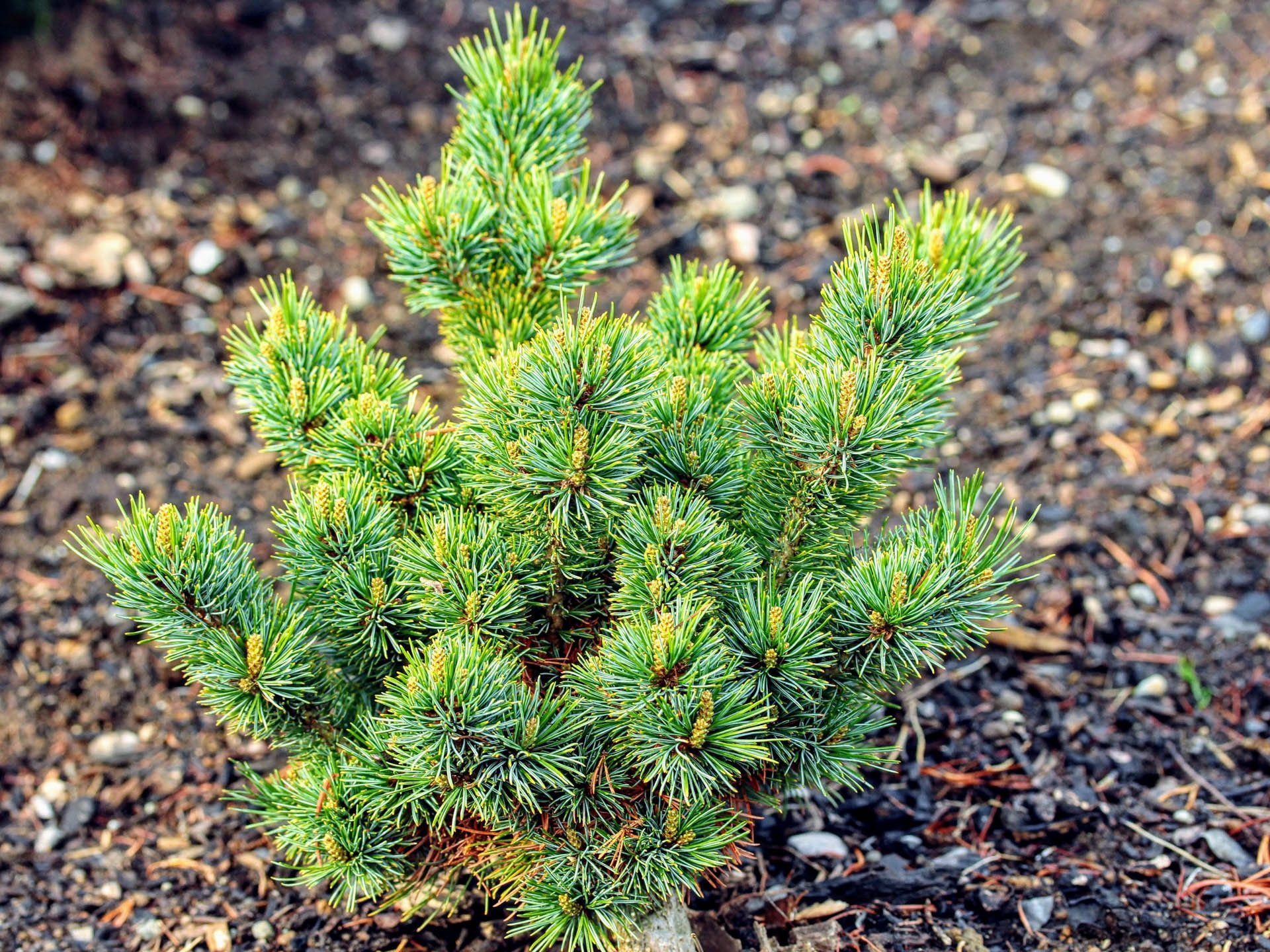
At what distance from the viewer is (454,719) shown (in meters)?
1.79

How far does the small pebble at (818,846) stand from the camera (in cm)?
270

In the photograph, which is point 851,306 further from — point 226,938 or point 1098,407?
point 1098,407

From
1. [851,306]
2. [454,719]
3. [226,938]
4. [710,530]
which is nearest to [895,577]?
[710,530]

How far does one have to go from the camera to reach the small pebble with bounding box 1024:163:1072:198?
479 centimetres

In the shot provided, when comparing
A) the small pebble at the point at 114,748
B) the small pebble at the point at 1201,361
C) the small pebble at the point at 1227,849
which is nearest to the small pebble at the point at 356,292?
the small pebble at the point at 114,748

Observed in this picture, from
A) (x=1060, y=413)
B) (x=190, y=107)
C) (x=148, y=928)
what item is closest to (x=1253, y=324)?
(x=1060, y=413)

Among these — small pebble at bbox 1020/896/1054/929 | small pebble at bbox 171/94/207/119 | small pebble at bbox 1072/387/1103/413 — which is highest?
small pebble at bbox 171/94/207/119

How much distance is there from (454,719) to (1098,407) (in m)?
2.96

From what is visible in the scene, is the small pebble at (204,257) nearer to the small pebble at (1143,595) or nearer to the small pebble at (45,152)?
the small pebble at (45,152)

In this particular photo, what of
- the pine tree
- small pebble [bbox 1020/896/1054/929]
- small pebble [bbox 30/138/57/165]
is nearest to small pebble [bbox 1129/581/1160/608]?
small pebble [bbox 1020/896/1054/929]

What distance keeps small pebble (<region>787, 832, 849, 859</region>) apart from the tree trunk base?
0.61m

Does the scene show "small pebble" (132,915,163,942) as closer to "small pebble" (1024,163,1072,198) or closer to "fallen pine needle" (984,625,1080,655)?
"fallen pine needle" (984,625,1080,655)

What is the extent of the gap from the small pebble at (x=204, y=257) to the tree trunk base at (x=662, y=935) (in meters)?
3.24

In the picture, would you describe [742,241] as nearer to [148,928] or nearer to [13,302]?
[13,302]
